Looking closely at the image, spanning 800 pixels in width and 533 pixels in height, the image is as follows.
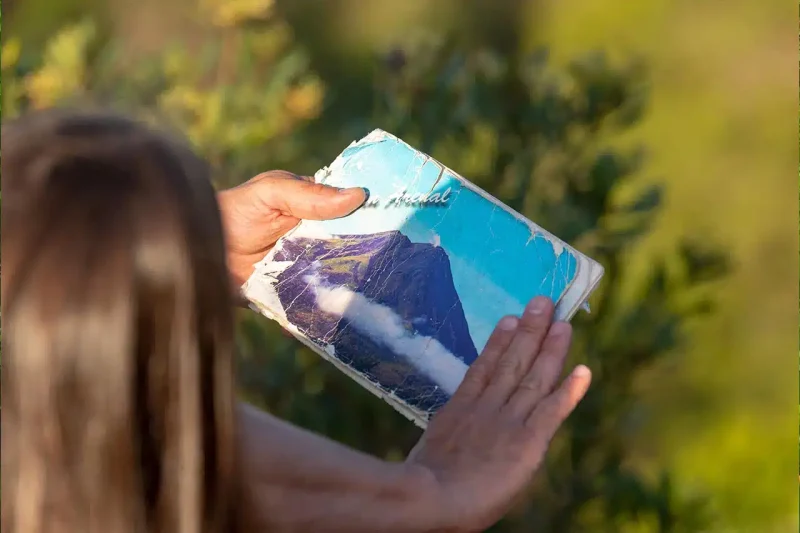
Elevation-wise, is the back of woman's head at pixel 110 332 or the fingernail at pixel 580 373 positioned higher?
the back of woman's head at pixel 110 332

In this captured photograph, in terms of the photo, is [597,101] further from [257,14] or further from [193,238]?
[193,238]

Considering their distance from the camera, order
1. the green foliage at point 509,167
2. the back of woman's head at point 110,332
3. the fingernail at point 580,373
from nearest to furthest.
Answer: the back of woman's head at point 110,332
the fingernail at point 580,373
the green foliage at point 509,167

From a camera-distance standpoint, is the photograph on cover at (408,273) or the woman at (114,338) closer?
the woman at (114,338)

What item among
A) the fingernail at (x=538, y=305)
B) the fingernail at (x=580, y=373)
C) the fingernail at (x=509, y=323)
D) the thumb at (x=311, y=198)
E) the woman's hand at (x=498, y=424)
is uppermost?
the thumb at (x=311, y=198)

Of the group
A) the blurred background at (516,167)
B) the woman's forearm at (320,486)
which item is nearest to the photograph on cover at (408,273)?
the woman's forearm at (320,486)

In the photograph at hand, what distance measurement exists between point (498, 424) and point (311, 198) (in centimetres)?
36

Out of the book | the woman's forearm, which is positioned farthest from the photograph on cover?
the woman's forearm

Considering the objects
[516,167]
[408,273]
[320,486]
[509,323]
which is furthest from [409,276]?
[516,167]

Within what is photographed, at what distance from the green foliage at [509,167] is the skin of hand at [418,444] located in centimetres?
39

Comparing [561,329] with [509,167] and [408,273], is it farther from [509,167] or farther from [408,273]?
[509,167]

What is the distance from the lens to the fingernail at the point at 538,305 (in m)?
1.01

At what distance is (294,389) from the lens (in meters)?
1.52

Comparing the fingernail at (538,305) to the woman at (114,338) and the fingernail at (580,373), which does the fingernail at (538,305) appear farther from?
the woman at (114,338)

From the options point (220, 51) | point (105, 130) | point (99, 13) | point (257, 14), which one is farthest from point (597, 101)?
point (99, 13)
